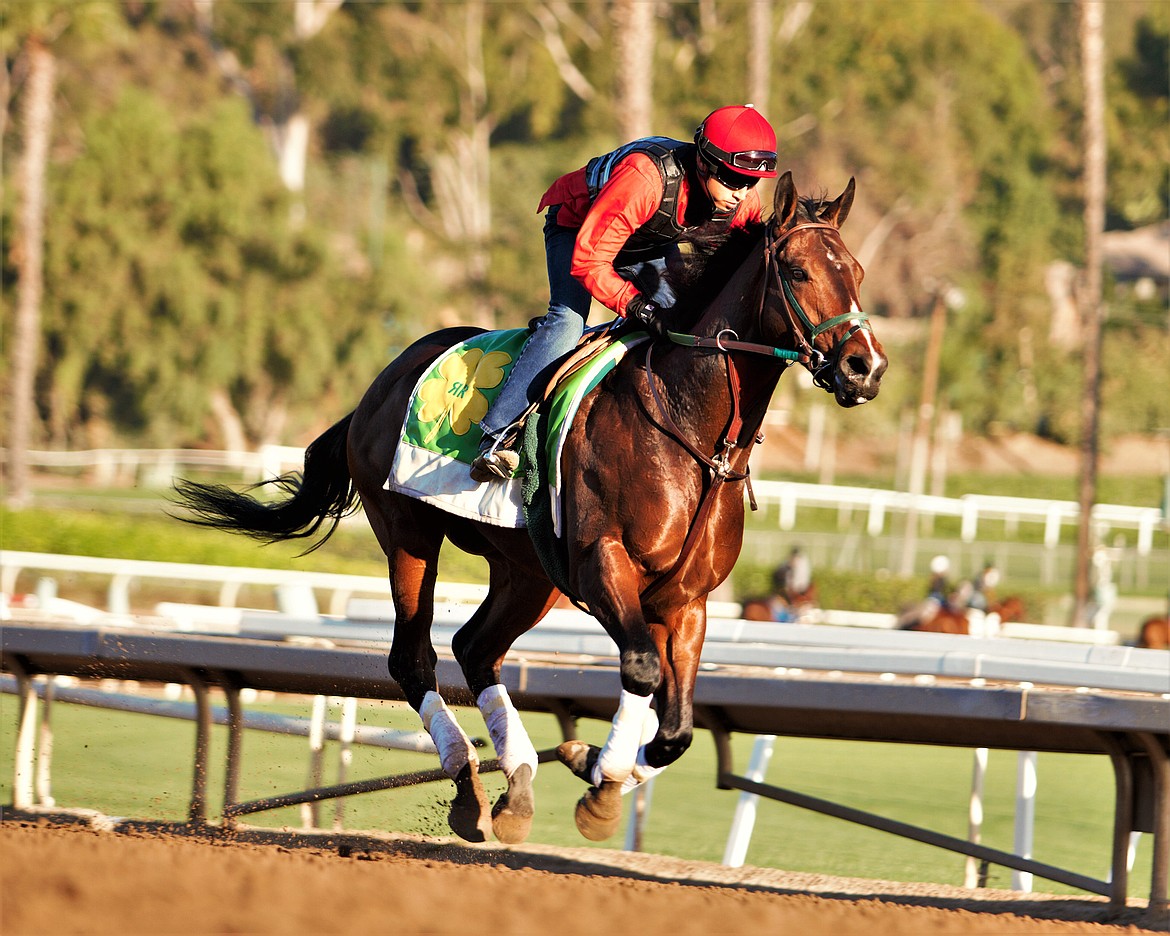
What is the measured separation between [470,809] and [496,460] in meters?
1.11

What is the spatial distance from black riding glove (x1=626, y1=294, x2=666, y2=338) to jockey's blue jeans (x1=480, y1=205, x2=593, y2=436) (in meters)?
0.25

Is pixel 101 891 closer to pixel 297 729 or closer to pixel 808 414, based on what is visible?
pixel 297 729

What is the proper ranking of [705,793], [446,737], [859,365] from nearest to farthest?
[859,365], [446,737], [705,793]

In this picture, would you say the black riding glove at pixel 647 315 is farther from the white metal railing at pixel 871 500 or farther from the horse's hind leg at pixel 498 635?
the white metal railing at pixel 871 500

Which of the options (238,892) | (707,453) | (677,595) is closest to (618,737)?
(677,595)

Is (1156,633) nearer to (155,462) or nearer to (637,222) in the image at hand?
(637,222)

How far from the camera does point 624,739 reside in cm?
465

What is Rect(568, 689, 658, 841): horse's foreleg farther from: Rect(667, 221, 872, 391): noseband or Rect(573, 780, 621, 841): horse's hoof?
Rect(667, 221, 872, 391): noseband

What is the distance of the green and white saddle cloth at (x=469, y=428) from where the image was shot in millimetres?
4949

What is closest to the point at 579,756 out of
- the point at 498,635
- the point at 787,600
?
the point at 498,635

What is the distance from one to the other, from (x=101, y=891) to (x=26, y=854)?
514 mm

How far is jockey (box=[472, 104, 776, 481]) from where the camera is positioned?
4793mm

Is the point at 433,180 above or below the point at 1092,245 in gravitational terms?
above

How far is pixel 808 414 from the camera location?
43.2m
